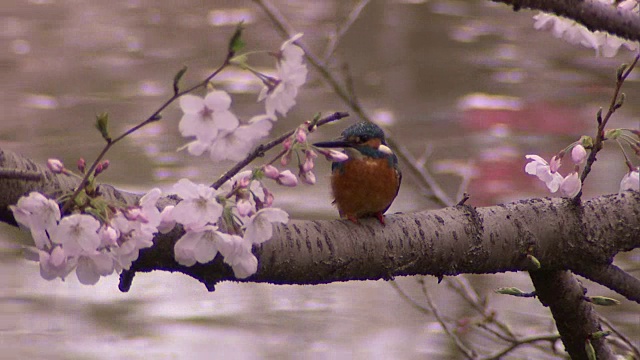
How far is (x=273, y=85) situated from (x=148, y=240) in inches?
7.9

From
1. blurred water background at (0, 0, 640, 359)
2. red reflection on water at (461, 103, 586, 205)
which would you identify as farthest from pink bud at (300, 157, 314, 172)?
red reflection on water at (461, 103, 586, 205)

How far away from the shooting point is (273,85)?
0.88 m

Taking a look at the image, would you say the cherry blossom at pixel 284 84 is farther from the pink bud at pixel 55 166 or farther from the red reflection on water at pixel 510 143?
the red reflection on water at pixel 510 143

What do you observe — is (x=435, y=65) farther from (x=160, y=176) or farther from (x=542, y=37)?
(x=160, y=176)

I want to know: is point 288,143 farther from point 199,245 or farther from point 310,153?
point 199,245

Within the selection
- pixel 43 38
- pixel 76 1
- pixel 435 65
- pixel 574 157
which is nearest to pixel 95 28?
pixel 43 38

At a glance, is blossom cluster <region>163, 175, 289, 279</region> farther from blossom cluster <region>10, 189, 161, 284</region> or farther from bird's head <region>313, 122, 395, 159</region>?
bird's head <region>313, 122, 395, 159</region>

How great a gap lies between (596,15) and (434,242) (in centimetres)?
38

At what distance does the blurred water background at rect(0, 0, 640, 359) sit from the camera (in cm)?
287

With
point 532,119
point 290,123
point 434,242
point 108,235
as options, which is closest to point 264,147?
point 108,235

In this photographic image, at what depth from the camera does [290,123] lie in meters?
4.45

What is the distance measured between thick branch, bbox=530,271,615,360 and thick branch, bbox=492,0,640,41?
1.55 feet

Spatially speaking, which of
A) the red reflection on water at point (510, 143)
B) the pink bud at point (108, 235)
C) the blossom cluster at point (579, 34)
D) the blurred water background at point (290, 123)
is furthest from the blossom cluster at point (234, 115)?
the red reflection on water at point (510, 143)

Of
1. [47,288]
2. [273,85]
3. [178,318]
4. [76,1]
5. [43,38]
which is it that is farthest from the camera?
[76,1]
